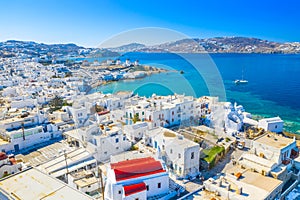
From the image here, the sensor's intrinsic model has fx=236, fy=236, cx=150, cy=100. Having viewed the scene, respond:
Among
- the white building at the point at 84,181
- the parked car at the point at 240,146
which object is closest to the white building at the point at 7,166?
the white building at the point at 84,181

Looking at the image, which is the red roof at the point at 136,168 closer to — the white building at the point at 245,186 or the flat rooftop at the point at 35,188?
the flat rooftop at the point at 35,188

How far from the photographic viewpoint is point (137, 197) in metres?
10.8

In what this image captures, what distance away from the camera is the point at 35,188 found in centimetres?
1005

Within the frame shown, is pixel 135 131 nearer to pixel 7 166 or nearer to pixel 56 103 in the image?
pixel 7 166

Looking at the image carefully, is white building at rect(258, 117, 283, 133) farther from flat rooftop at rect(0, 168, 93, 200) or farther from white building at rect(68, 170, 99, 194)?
flat rooftop at rect(0, 168, 93, 200)

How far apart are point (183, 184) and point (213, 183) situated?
2951 millimetres

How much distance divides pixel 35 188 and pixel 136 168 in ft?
14.7

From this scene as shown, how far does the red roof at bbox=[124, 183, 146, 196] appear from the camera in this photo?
1063 centimetres

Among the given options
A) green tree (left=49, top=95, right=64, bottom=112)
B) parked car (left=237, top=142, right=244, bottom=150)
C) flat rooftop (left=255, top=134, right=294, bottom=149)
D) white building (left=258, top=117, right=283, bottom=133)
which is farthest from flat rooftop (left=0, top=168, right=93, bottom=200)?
green tree (left=49, top=95, right=64, bottom=112)

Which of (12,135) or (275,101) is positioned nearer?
(12,135)

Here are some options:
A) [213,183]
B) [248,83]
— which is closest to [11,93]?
[213,183]

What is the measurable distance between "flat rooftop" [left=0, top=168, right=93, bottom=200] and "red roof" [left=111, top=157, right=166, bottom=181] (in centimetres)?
220

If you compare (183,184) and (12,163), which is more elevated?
(12,163)

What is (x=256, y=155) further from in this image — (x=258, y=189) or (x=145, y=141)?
(x=145, y=141)
